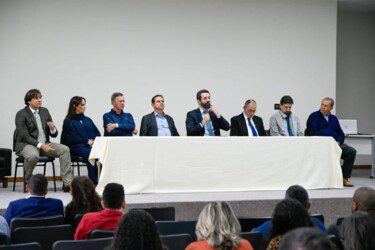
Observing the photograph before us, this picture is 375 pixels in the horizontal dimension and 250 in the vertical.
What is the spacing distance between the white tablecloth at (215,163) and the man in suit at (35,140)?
615 mm

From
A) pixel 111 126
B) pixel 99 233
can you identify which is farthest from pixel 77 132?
pixel 99 233

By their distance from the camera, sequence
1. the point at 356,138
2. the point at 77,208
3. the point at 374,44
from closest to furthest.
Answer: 1. the point at 77,208
2. the point at 356,138
3. the point at 374,44

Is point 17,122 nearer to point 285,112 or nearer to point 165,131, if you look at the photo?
point 165,131

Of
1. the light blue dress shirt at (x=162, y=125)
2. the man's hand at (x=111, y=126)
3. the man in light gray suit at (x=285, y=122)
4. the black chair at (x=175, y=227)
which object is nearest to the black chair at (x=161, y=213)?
the black chair at (x=175, y=227)

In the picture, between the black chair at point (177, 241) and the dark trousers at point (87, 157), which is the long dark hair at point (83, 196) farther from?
the dark trousers at point (87, 157)

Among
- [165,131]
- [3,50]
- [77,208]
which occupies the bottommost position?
[77,208]

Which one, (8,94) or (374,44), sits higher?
(374,44)

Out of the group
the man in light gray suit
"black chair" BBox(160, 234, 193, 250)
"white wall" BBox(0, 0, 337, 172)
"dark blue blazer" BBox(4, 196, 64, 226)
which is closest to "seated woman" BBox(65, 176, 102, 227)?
"dark blue blazer" BBox(4, 196, 64, 226)

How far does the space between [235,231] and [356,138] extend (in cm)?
682

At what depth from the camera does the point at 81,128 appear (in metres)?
7.32

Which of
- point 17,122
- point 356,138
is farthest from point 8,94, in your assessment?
point 356,138

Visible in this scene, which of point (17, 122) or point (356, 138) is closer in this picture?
point (17, 122)

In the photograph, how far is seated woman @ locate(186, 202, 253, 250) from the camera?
270cm

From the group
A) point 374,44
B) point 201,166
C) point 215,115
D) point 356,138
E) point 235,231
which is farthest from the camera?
point 374,44
